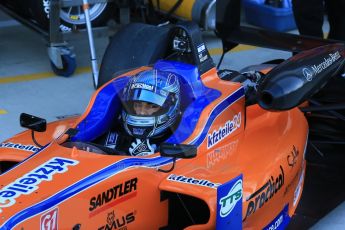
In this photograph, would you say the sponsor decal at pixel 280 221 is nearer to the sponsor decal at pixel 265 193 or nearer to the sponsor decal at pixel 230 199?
the sponsor decal at pixel 265 193

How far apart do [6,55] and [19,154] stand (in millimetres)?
3485

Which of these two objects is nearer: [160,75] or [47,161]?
[47,161]

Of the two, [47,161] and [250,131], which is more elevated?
[47,161]

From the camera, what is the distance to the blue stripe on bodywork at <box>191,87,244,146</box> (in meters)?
2.90

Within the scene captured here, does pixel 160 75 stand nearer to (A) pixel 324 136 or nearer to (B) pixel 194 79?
(B) pixel 194 79

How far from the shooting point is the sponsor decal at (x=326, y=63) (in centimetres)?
308

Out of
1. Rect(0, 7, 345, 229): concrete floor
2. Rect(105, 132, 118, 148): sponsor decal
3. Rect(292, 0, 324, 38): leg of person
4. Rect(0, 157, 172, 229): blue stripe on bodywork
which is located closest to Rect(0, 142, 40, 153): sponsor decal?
Rect(105, 132, 118, 148): sponsor decal

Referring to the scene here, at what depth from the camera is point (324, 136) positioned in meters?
3.81

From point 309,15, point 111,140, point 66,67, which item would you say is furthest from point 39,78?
point 111,140

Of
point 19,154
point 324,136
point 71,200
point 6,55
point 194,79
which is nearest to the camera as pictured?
point 71,200

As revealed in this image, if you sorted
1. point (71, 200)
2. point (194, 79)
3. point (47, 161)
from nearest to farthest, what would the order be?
point (71, 200), point (47, 161), point (194, 79)

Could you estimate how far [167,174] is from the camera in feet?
8.91

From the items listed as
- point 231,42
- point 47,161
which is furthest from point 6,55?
point 47,161

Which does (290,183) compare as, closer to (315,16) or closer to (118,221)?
(118,221)
